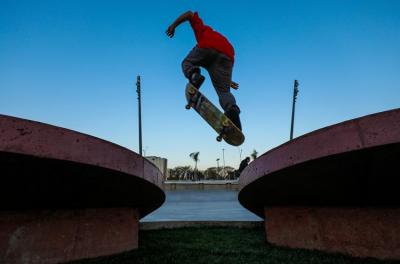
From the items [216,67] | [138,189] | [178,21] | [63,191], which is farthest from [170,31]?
[63,191]

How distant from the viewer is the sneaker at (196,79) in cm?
518

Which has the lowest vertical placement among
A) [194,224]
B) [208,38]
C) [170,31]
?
[194,224]

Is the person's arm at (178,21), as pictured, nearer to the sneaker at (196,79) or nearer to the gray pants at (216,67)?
the gray pants at (216,67)

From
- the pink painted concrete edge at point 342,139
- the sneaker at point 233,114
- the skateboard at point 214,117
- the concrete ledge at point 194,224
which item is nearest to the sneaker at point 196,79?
the skateboard at point 214,117

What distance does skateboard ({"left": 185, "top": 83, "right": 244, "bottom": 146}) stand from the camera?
16.9ft

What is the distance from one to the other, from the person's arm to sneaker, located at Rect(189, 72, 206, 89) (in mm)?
926

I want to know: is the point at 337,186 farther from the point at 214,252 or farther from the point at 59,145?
the point at 59,145

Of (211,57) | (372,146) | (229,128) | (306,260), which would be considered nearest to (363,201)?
(306,260)

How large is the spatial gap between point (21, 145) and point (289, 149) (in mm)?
2298

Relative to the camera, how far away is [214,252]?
137 inches

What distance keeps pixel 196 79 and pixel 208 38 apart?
77cm

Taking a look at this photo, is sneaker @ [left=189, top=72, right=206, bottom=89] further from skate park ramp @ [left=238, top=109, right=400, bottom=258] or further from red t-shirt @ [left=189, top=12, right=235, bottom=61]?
skate park ramp @ [left=238, top=109, right=400, bottom=258]

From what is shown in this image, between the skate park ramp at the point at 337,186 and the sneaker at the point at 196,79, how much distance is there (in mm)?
2083

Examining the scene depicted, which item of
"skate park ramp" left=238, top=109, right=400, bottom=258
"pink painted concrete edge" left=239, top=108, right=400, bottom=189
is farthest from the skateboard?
"pink painted concrete edge" left=239, top=108, right=400, bottom=189
